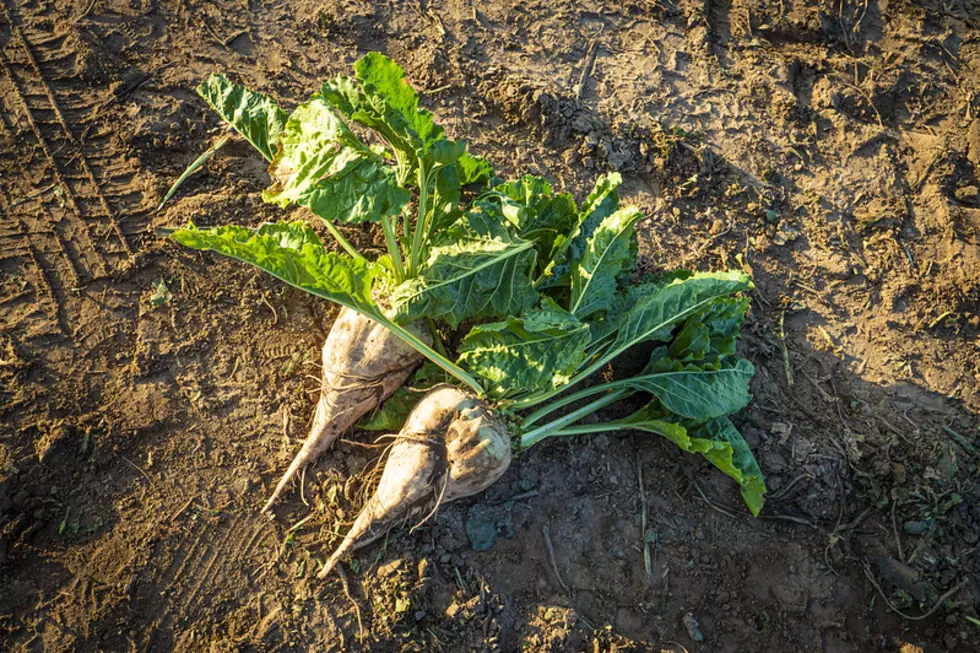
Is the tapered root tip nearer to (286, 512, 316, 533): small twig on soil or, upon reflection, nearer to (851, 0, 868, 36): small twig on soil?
(286, 512, 316, 533): small twig on soil

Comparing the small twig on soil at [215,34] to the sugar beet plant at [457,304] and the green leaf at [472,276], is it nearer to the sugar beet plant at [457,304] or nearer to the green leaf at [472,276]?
the sugar beet plant at [457,304]

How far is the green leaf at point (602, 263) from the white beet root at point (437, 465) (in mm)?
825

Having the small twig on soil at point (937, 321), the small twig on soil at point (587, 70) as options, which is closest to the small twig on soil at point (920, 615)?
the small twig on soil at point (937, 321)

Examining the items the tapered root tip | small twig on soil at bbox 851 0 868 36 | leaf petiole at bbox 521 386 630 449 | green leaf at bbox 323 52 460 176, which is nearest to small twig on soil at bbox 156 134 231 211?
green leaf at bbox 323 52 460 176

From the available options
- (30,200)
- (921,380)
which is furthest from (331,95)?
(921,380)

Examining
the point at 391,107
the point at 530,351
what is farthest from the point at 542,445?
the point at 391,107

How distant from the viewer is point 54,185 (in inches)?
171

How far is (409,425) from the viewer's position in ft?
12.5

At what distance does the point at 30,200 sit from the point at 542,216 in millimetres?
3265

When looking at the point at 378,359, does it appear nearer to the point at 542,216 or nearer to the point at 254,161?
the point at 542,216

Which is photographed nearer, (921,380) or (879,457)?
(879,457)

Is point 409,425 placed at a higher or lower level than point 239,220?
lower

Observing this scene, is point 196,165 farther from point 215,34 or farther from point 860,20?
point 860,20

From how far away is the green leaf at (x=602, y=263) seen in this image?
144 inches
